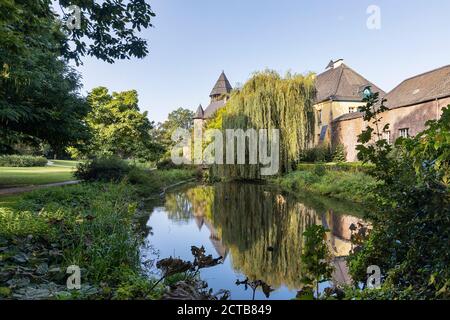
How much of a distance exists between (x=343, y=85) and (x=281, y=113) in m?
14.6

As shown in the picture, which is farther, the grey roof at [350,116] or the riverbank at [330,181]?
the grey roof at [350,116]

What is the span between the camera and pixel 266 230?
297 inches

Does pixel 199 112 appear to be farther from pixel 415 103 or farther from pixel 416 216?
pixel 416 216

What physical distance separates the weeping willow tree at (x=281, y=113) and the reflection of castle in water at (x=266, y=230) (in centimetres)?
588

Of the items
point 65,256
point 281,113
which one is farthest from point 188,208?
point 281,113

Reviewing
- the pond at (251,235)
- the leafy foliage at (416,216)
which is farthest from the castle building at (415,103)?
the leafy foliage at (416,216)

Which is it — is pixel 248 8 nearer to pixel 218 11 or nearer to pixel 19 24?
pixel 218 11

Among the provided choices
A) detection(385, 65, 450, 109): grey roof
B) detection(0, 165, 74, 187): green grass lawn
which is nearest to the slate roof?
detection(385, 65, 450, 109): grey roof

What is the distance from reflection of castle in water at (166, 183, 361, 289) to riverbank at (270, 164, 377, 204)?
2.03 m

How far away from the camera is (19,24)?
407 centimetres

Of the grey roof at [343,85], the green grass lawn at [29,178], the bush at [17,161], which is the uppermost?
the grey roof at [343,85]

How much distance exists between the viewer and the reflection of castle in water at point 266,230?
192 inches

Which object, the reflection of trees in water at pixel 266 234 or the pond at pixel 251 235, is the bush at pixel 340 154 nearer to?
the pond at pixel 251 235
